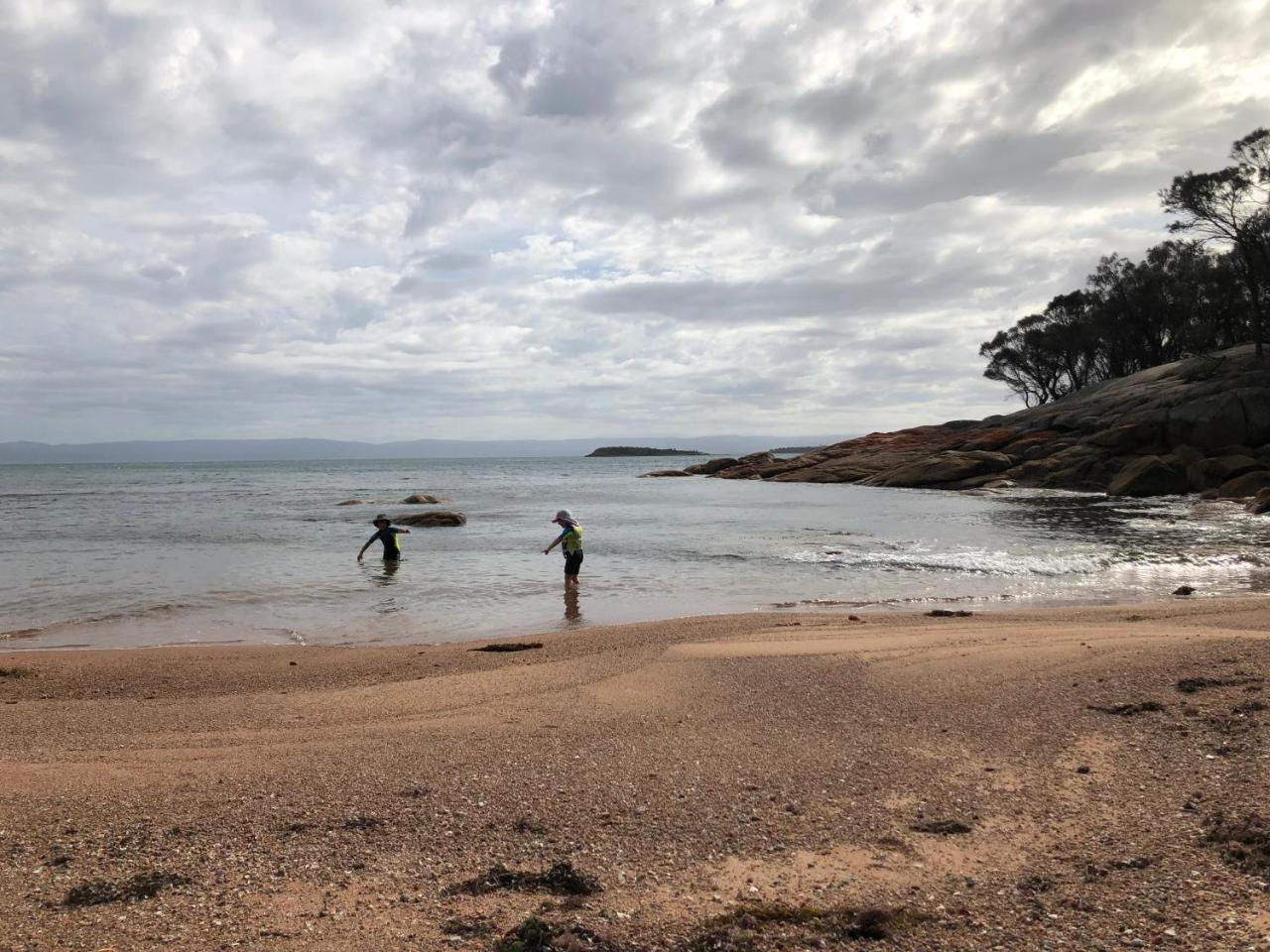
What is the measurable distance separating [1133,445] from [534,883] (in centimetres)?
4595

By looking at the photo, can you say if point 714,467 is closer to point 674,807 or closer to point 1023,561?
point 1023,561

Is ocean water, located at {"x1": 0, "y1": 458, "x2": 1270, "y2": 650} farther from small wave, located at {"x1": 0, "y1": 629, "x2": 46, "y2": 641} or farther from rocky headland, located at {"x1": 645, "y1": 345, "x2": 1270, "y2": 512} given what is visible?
rocky headland, located at {"x1": 645, "y1": 345, "x2": 1270, "y2": 512}

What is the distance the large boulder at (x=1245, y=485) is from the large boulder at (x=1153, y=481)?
241 centimetres

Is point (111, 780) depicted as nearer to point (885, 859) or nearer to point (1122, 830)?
point (885, 859)

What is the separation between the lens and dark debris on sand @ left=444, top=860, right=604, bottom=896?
141 inches

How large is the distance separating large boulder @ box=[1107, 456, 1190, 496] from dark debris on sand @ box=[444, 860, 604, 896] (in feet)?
128

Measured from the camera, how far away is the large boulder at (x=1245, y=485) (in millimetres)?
31641

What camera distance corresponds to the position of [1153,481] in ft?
117

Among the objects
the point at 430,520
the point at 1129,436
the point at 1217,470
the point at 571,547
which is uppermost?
the point at 1129,436

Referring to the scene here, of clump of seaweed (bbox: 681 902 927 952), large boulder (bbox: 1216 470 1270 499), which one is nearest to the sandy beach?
clump of seaweed (bbox: 681 902 927 952)

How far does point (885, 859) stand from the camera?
382 cm

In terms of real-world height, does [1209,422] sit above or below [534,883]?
above

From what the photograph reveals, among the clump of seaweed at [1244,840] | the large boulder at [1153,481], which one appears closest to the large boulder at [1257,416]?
the large boulder at [1153,481]

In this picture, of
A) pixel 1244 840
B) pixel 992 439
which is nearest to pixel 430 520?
pixel 1244 840
